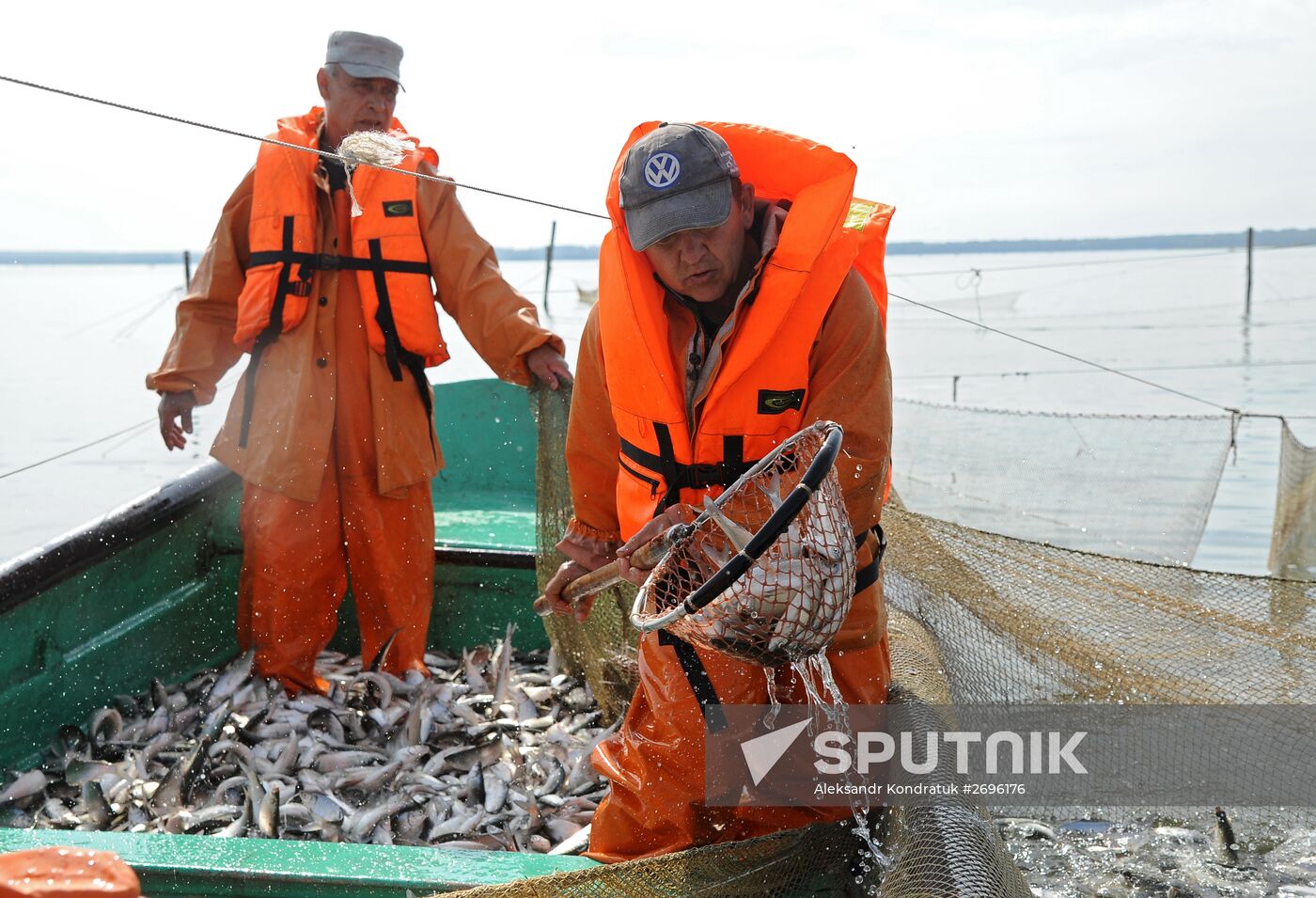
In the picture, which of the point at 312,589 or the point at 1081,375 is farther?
the point at 1081,375

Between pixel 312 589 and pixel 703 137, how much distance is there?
9.98ft

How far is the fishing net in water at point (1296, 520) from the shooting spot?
5.56 metres

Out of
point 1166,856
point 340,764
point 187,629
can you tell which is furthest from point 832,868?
point 187,629

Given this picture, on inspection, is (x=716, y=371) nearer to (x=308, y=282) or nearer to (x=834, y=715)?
(x=834, y=715)

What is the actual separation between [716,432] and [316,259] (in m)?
2.69

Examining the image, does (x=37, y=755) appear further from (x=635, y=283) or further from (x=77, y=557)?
(x=635, y=283)

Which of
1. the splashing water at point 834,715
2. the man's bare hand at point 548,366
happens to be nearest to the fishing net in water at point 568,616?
the man's bare hand at point 548,366

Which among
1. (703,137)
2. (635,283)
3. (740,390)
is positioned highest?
(703,137)

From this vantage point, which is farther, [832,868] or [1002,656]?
[1002,656]

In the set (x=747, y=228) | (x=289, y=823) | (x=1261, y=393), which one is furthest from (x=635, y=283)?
(x=1261, y=393)

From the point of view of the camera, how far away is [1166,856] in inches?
155

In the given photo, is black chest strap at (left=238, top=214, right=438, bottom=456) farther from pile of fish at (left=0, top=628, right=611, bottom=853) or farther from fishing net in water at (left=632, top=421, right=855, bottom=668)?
fishing net in water at (left=632, top=421, right=855, bottom=668)

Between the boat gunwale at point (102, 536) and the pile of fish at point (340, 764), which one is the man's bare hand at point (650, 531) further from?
the boat gunwale at point (102, 536)

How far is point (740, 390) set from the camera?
2.90 m
